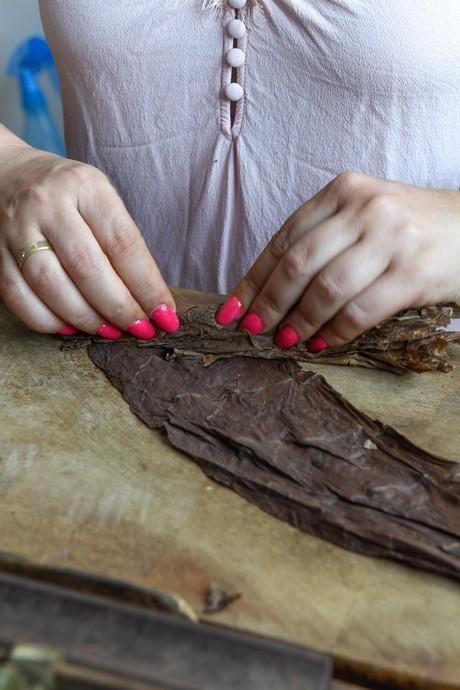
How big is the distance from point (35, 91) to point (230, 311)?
191 centimetres

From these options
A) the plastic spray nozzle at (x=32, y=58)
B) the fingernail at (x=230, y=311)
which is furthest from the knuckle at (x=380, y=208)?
the plastic spray nozzle at (x=32, y=58)

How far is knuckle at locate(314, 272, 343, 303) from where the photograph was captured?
0.96 meters

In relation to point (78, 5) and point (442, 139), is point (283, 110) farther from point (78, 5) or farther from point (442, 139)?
point (78, 5)

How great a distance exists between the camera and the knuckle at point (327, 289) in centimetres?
Answer: 96

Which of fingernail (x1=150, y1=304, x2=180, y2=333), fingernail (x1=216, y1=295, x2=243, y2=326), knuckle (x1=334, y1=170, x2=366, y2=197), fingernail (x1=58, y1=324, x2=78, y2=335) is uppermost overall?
knuckle (x1=334, y1=170, x2=366, y2=197)

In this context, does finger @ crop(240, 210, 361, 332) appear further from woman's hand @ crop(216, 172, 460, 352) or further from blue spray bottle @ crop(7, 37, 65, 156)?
blue spray bottle @ crop(7, 37, 65, 156)

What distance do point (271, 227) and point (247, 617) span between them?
2.77ft

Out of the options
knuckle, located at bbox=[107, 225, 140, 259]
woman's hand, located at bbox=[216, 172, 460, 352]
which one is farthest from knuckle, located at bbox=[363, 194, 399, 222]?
knuckle, located at bbox=[107, 225, 140, 259]

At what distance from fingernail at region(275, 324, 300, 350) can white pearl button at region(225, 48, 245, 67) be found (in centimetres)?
50

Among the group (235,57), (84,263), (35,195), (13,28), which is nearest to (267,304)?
(84,263)

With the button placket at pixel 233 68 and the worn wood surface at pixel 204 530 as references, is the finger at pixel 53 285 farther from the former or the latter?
the button placket at pixel 233 68

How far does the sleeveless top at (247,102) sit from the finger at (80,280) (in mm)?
411

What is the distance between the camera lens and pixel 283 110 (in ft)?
4.19

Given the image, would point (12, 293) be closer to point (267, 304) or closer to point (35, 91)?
point (267, 304)
